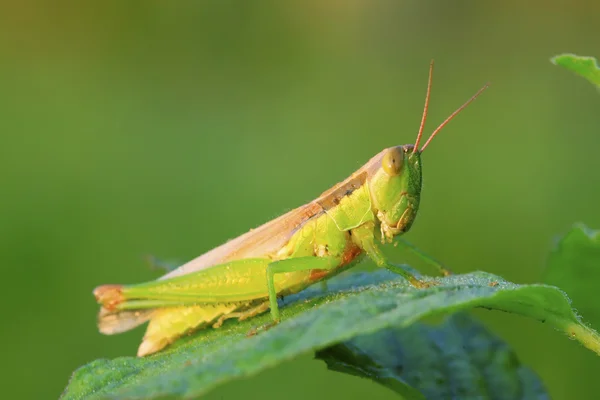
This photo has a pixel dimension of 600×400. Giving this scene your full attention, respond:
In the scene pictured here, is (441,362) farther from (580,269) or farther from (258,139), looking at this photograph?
(258,139)

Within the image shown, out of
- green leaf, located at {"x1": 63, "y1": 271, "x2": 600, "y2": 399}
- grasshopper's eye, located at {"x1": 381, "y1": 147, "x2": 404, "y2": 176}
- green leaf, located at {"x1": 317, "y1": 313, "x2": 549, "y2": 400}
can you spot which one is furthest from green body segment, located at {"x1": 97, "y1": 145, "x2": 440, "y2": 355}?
green leaf, located at {"x1": 63, "y1": 271, "x2": 600, "y2": 399}

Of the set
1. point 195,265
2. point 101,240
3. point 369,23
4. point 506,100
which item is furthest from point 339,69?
point 195,265

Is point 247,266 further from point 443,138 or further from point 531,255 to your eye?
point 443,138

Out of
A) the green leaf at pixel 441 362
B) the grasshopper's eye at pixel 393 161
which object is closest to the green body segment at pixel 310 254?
the grasshopper's eye at pixel 393 161

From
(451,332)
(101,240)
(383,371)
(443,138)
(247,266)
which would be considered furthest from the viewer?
(443,138)

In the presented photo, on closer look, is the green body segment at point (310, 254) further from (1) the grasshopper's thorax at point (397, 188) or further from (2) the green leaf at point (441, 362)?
(2) the green leaf at point (441, 362)
